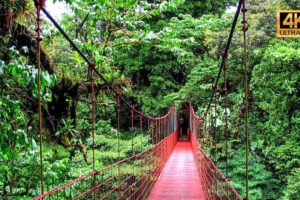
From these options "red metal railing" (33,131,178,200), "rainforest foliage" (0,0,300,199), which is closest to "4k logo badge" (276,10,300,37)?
"rainforest foliage" (0,0,300,199)

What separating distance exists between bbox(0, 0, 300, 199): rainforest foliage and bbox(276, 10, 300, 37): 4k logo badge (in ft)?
0.49

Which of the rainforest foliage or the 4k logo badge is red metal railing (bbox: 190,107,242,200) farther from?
→ the 4k logo badge

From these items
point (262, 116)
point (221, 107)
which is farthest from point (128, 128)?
point (262, 116)

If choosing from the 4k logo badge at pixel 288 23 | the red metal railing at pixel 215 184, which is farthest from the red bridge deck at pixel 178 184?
the 4k logo badge at pixel 288 23

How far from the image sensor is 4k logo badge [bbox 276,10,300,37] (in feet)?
18.7

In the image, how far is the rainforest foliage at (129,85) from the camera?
2348 millimetres

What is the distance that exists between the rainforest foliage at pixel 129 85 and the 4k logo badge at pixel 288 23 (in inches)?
5.9

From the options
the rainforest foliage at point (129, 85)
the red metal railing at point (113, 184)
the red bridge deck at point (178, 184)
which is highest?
the rainforest foliage at point (129, 85)

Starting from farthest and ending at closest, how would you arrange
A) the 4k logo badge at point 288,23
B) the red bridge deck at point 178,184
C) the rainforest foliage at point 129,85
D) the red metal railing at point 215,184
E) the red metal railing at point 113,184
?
1. the 4k logo badge at point 288,23
2. the red bridge deck at point 178,184
3. the rainforest foliage at point 129,85
4. the red metal railing at point 215,184
5. the red metal railing at point 113,184

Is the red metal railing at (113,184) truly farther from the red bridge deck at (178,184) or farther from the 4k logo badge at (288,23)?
the 4k logo badge at (288,23)

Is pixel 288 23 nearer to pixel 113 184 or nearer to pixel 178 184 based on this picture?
pixel 178 184

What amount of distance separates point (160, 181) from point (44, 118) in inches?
104

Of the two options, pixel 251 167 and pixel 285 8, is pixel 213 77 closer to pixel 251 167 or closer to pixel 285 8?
pixel 251 167

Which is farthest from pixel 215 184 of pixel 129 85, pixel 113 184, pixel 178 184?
pixel 129 85
